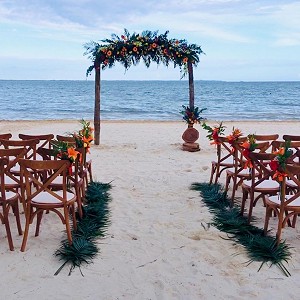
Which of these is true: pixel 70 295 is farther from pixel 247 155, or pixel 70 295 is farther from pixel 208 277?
pixel 247 155

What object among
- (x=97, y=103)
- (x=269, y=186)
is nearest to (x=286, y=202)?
(x=269, y=186)

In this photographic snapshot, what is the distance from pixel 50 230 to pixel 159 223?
1.21m

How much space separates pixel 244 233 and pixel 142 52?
21.7ft

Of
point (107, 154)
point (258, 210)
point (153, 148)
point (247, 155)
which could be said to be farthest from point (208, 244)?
point (153, 148)

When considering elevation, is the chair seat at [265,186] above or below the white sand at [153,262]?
above

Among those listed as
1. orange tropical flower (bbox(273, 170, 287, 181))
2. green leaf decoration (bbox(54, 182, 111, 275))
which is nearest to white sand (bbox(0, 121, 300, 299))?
green leaf decoration (bbox(54, 182, 111, 275))

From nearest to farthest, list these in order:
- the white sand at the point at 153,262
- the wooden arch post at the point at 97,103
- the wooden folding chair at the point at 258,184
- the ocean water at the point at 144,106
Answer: the white sand at the point at 153,262
the wooden folding chair at the point at 258,184
the wooden arch post at the point at 97,103
the ocean water at the point at 144,106

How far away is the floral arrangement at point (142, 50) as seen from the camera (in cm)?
1010

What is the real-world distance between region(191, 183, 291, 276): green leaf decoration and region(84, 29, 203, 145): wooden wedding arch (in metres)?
5.02

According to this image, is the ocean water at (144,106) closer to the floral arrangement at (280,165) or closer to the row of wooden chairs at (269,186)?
the row of wooden chairs at (269,186)

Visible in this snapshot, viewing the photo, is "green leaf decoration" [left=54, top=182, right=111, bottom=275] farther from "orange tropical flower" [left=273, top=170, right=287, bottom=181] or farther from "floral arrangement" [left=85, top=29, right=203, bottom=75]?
"floral arrangement" [left=85, top=29, right=203, bottom=75]

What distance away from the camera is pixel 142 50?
10.2 meters

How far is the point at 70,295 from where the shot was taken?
10.8ft

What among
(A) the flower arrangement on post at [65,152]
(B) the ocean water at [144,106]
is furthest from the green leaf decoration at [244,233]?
(B) the ocean water at [144,106]
